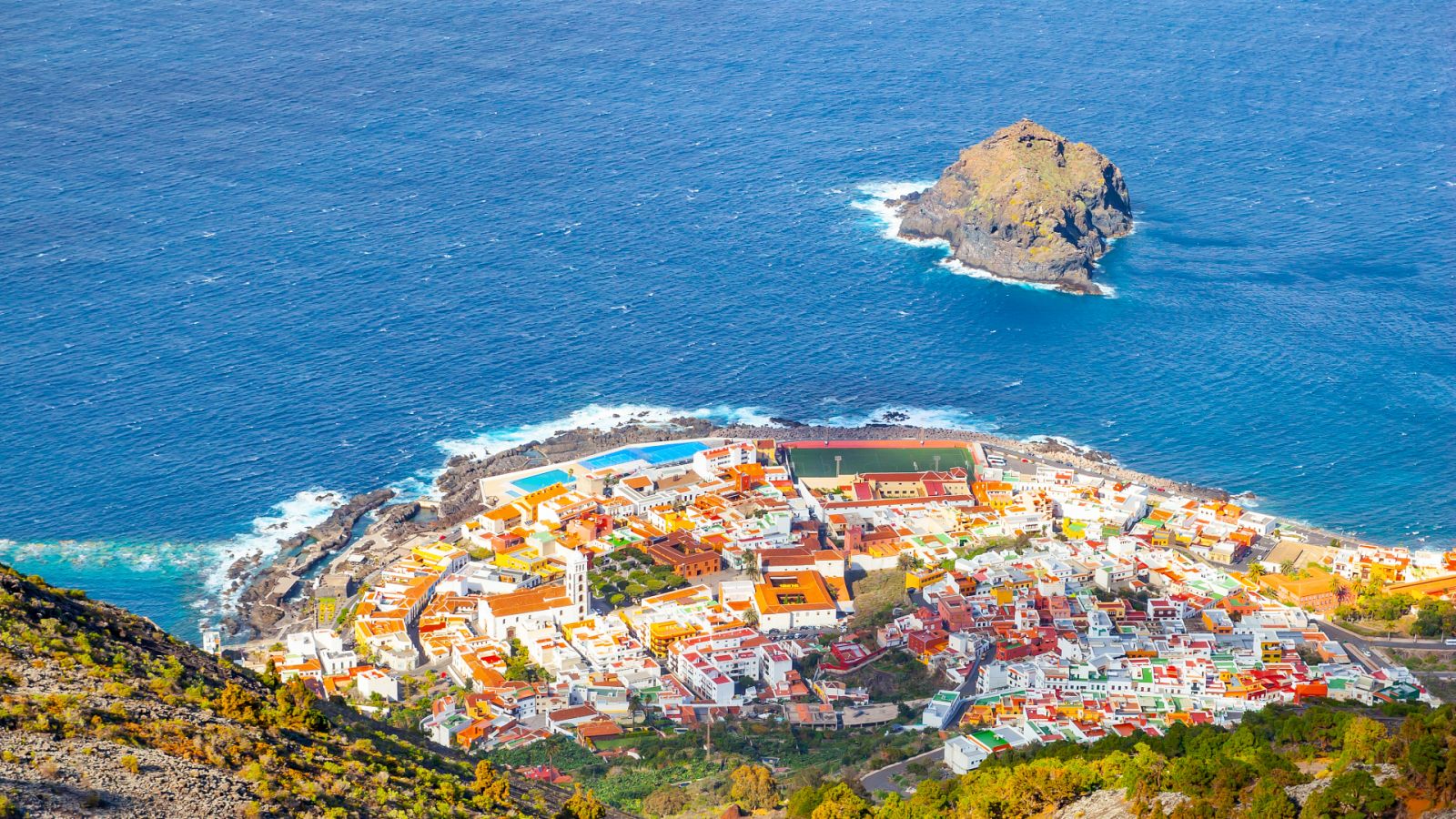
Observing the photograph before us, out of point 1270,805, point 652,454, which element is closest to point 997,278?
point 652,454

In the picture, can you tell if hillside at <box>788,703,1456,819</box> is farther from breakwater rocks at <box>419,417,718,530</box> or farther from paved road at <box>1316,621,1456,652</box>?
breakwater rocks at <box>419,417,718,530</box>

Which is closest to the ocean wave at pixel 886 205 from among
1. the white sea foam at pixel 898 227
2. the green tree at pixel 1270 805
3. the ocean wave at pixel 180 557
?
the white sea foam at pixel 898 227

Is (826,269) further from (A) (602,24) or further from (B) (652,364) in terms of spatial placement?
(A) (602,24)

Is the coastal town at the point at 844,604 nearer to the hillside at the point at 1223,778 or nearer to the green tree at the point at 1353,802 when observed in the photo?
the hillside at the point at 1223,778

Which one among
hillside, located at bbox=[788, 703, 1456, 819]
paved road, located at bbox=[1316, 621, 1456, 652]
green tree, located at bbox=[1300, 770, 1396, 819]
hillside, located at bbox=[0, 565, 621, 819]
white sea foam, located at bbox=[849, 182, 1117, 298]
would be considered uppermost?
white sea foam, located at bbox=[849, 182, 1117, 298]

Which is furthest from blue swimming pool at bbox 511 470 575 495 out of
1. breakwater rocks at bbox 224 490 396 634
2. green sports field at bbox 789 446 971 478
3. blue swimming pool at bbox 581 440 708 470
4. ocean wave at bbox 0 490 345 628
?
green sports field at bbox 789 446 971 478

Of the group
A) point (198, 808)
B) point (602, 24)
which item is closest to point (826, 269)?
point (602, 24)

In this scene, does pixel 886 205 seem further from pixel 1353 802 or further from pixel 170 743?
pixel 170 743
